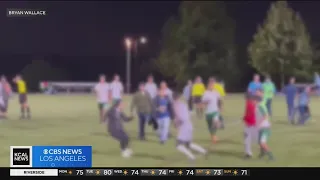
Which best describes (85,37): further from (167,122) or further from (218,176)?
(167,122)

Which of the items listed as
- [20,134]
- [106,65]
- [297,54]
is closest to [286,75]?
[297,54]

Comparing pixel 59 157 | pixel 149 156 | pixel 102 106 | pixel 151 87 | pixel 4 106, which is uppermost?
pixel 4 106

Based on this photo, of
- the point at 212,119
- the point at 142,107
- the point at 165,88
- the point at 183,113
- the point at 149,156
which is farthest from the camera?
the point at 142,107

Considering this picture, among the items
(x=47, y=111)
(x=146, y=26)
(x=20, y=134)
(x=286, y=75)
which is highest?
(x=47, y=111)

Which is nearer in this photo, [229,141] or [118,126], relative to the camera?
[118,126]

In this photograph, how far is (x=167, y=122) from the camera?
398 inches

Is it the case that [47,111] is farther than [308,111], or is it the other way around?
[47,111]

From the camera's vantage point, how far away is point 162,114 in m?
10.5

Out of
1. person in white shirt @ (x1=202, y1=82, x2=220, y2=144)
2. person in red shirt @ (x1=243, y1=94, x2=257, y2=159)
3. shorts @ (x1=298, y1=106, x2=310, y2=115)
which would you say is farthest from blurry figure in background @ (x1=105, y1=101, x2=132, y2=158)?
shorts @ (x1=298, y1=106, x2=310, y2=115)

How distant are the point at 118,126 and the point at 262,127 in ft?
7.22

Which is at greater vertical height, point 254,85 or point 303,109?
point 303,109

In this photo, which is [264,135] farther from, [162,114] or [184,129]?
[162,114]

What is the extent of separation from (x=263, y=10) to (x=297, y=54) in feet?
3.01

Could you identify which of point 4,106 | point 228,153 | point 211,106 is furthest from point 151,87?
point 4,106
